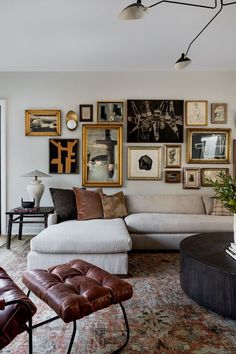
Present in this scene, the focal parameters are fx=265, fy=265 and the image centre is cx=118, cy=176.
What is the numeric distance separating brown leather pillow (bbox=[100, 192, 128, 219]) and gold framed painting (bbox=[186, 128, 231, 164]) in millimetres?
1389

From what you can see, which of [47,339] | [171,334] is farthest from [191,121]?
[47,339]

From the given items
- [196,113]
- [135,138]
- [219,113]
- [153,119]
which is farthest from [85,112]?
[219,113]

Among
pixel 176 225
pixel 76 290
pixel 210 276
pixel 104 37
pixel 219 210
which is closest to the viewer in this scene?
pixel 76 290

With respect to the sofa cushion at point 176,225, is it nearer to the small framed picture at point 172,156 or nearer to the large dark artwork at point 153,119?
the small framed picture at point 172,156

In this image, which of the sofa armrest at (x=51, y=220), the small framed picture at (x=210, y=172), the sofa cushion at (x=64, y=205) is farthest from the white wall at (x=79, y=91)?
the sofa armrest at (x=51, y=220)

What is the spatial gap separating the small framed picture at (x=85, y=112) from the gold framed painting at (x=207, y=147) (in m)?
1.61

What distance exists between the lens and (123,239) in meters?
2.71

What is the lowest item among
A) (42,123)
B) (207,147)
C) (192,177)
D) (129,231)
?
(129,231)

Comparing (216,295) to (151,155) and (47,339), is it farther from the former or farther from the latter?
(151,155)

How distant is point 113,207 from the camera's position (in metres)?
3.74

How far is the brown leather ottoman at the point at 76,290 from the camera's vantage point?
1.48 metres

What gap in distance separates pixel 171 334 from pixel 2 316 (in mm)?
1135

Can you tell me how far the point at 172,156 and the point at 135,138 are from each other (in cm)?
68

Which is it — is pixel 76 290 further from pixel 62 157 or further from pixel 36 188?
pixel 62 157
